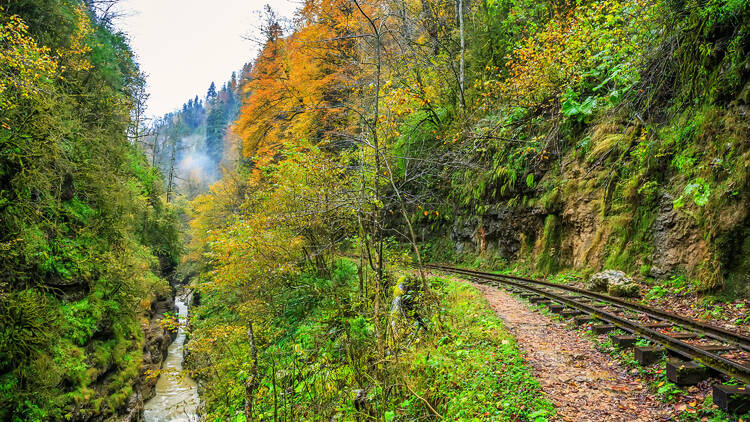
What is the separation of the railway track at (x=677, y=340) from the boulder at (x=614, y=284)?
0.46 metres

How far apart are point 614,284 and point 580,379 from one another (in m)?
4.37

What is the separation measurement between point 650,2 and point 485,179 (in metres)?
8.55

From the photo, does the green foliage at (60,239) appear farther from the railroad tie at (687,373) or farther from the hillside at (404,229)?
the railroad tie at (687,373)

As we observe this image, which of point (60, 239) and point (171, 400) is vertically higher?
point (60, 239)

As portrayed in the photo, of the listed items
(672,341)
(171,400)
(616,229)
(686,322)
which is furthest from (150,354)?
(616,229)

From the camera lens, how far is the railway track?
11.1 ft

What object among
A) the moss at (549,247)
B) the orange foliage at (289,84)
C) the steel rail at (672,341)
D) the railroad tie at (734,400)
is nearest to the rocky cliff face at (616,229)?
the moss at (549,247)

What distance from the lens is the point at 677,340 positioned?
172 inches

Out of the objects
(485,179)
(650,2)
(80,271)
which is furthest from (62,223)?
(650,2)

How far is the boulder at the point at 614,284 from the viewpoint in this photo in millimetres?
7371

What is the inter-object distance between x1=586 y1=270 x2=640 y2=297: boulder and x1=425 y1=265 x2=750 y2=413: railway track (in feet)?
1.51

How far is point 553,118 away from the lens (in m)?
12.2

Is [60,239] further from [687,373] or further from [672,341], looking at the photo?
[672,341]

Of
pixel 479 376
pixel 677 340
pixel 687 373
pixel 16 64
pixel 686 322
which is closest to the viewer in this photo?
pixel 687 373
